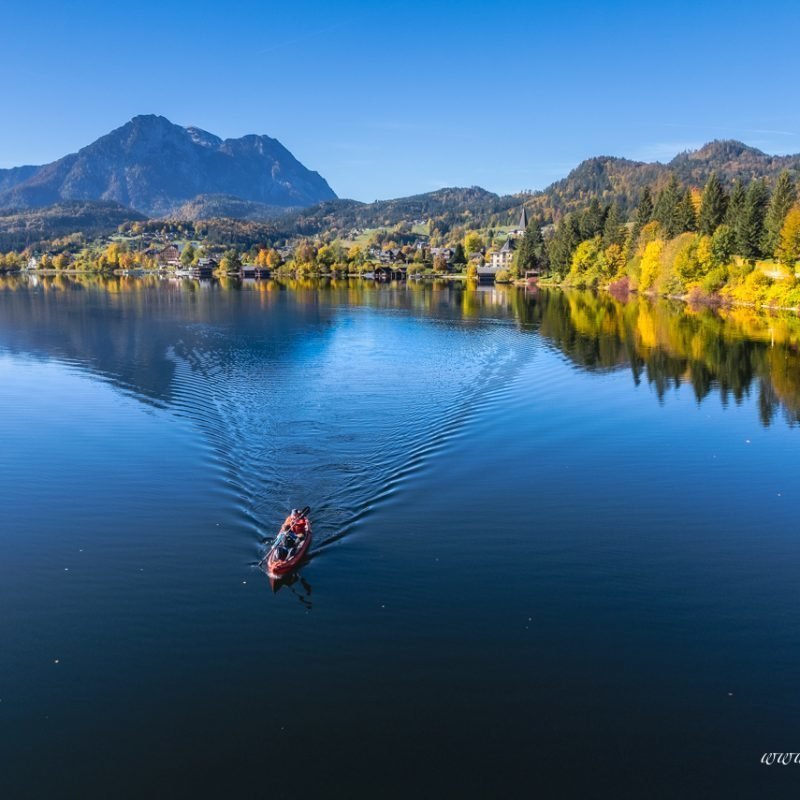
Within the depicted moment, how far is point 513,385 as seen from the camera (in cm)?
4038

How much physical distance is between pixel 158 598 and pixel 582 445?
63.1ft

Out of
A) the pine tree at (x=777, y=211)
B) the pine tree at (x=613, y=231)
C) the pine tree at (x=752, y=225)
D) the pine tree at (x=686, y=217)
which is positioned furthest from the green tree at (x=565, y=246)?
the pine tree at (x=777, y=211)

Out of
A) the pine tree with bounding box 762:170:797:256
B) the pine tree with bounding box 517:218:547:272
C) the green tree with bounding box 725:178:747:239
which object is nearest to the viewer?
the pine tree with bounding box 762:170:797:256

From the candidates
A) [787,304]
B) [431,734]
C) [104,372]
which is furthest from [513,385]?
[787,304]

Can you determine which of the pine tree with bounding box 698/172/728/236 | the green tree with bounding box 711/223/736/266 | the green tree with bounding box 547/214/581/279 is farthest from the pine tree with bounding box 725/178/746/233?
the green tree with bounding box 547/214/581/279

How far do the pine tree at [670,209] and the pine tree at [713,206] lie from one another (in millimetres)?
6522

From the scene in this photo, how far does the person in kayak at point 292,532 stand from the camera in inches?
667

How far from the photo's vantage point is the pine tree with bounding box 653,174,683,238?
110m

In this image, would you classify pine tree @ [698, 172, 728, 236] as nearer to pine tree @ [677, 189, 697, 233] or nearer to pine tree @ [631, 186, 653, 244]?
pine tree @ [677, 189, 697, 233]

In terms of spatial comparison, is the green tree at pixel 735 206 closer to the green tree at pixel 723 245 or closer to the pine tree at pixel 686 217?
the green tree at pixel 723 245

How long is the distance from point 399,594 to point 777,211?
9014 cm

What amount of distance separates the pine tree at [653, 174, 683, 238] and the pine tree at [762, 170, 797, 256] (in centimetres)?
2413

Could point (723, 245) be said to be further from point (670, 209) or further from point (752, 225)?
point (670, 209)

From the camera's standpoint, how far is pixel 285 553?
1692 centimetres
